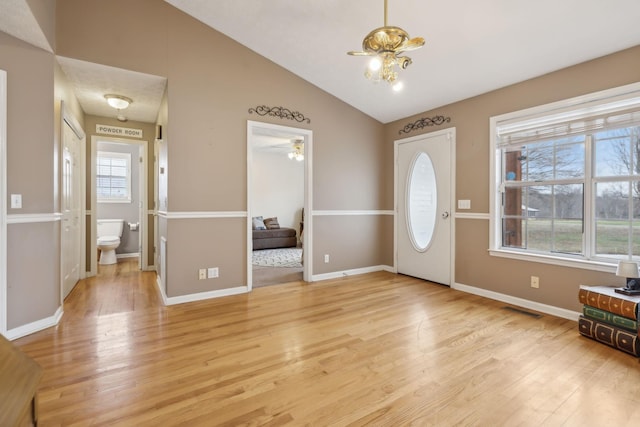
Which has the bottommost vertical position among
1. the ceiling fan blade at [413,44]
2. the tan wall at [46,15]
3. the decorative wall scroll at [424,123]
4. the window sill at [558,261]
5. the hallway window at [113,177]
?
the window sill at [558,261]

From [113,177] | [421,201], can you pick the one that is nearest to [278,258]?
Answer: [421,201]

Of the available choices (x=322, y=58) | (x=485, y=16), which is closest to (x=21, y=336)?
(x=322, y=58)

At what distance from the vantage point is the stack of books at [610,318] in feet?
7.62

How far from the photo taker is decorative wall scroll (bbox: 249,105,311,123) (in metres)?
4.01

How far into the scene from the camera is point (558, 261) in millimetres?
3131

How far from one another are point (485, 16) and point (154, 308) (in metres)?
4.35

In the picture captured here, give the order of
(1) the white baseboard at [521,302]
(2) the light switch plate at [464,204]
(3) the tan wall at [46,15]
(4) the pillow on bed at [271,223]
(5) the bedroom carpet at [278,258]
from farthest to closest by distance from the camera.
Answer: (4) the pillow on bed at [271,223], (5) the bedroom carpet at [278,258], (2) the light switch plate at [464,204], (1) the white baseboard at [521,302], (3) the tan wall at [46,15]

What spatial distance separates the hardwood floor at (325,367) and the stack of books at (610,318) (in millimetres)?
93

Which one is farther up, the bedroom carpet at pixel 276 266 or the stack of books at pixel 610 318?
the stack of books at pixel 610 318

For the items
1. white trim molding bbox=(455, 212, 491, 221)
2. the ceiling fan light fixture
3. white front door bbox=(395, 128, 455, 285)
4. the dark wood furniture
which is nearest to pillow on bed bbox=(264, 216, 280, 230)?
white front door bbox=(395, 128, 455, 285)

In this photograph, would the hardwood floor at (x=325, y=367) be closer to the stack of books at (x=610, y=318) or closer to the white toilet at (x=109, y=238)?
the stack of books at (x=610, y=318)

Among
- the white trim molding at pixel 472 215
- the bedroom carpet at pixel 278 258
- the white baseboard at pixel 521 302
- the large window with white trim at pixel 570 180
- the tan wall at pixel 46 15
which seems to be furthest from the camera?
the bedroom carpet at pixel 278 258

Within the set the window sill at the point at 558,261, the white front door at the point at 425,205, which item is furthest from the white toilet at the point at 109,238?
the window sill at the point at 558,261

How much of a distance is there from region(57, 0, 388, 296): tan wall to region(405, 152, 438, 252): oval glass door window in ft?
6.30
